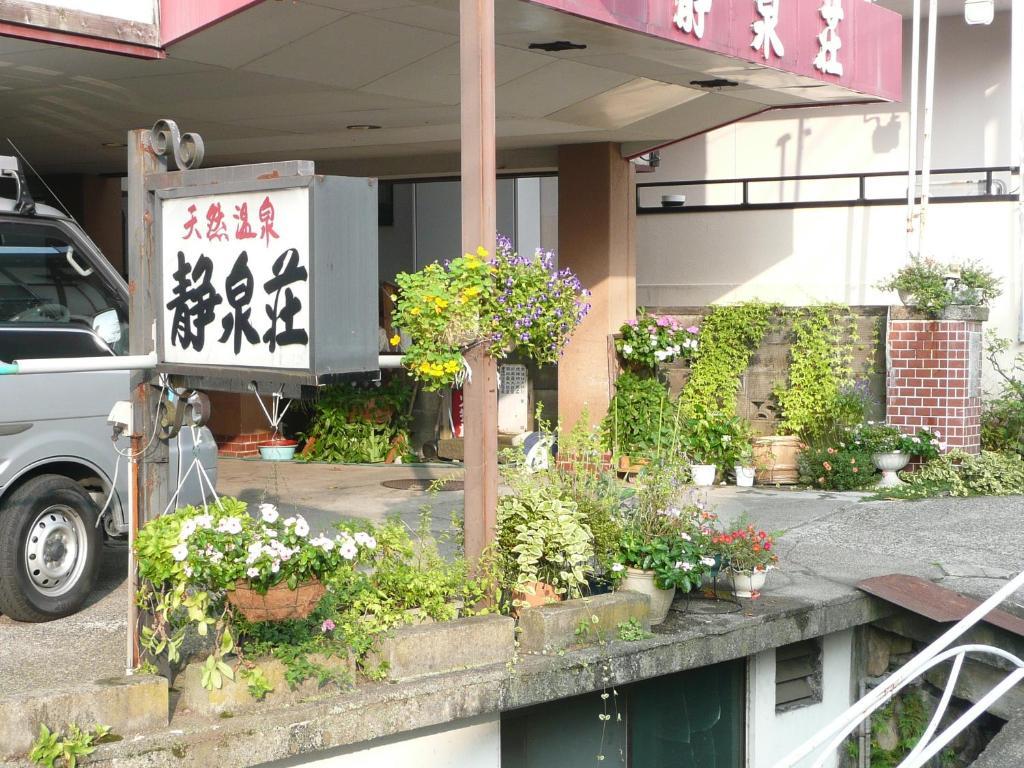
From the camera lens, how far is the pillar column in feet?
38.6

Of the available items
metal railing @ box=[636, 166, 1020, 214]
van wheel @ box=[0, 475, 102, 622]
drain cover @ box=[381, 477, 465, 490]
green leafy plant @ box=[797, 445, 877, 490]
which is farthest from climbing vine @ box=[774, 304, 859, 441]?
van wheel @ box=[0, 475, 102, 622]

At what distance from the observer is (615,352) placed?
11.9 metres

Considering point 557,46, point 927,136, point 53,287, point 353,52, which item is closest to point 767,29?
point 557,46

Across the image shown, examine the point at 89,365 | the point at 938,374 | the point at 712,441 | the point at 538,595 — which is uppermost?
the point at 89,365

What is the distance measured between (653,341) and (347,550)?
22.8 feet

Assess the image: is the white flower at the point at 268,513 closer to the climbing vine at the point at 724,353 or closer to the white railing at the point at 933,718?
the white railing at the point at 933,718

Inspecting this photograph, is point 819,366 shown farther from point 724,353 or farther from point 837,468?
point 837,468

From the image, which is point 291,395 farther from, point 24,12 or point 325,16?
point 24,12

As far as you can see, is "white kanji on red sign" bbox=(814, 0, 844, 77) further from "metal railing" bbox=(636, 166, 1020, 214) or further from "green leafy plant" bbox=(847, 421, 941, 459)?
"metal railing" bbox=(636, 166, 1020, 214)

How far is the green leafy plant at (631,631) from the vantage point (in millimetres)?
5891

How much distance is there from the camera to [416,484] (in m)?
11.2

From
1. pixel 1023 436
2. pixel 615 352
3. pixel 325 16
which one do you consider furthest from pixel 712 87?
pixel 1023 436

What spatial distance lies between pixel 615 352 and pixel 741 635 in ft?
19.2

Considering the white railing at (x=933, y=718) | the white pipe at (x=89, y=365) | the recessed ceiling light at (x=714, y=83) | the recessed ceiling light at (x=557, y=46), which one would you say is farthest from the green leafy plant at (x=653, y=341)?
the white pipe at (x=89, y=365)
